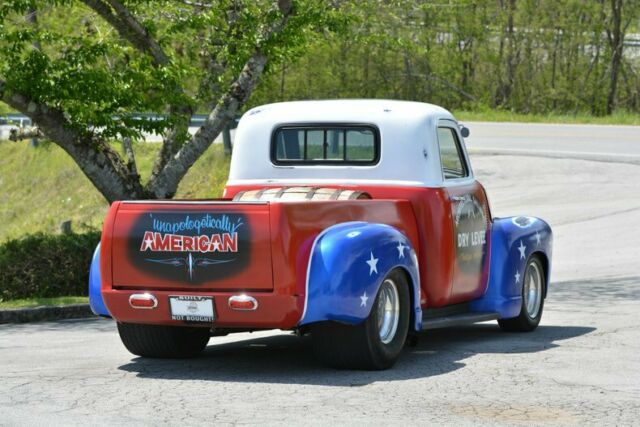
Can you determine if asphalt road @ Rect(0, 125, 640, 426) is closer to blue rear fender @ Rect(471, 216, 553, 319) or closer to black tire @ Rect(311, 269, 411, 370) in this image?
black tire @ Rect(311, 269, 411, 370)

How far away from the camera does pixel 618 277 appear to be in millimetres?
15742

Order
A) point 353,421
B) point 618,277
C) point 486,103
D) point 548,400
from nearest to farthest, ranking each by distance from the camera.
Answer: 1. point 353,421
2. point 548,400
3. point 618,277
4. point 486,103

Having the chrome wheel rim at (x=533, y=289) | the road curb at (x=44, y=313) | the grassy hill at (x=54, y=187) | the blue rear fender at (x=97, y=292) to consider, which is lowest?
the grassy hill at (x=54, y=187)

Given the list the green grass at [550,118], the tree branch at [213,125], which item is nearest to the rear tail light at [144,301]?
the tree branch at [213,125]

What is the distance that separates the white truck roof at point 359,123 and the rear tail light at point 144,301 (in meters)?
2.00

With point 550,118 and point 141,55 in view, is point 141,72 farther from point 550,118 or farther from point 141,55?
point 550,118

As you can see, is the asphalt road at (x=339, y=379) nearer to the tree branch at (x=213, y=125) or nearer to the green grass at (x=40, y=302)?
the green grass at (x=40, y=302)

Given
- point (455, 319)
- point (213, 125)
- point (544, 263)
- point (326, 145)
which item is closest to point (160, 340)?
point (326, 145)

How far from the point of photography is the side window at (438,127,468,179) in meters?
10.3

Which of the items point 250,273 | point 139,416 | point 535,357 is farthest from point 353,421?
point 535,357

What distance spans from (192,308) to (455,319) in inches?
89.9

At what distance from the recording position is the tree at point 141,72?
1452 cm

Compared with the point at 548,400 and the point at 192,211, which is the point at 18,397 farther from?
the point at 548,400

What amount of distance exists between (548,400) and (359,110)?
10.8 ft
